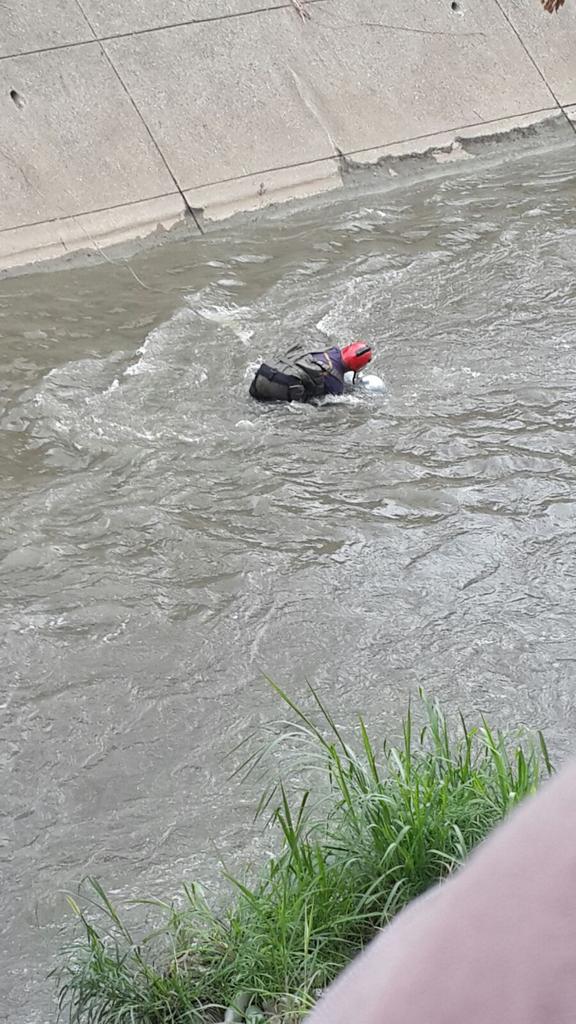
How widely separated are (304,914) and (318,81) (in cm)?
806

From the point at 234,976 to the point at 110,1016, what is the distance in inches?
11.5

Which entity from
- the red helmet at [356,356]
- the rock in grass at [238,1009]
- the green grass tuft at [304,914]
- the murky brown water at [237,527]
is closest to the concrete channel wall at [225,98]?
the murky brown water at [237,527]

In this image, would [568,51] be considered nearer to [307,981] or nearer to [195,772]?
[195,772]

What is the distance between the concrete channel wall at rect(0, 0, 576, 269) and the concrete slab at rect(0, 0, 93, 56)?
13 millimetres

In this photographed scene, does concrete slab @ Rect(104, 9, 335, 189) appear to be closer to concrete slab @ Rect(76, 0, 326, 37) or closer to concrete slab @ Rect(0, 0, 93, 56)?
concrete slab @ Rect(76, 0, 326, 37)

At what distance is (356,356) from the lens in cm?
621

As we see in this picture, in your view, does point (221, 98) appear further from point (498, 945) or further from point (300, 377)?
point (498, 945)

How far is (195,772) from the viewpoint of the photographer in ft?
13.1

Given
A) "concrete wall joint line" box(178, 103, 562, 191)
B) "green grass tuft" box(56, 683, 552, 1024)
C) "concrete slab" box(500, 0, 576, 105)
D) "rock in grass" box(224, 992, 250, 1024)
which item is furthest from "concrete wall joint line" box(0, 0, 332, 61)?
"rock in grass" box(224, 992, 250, 1024)

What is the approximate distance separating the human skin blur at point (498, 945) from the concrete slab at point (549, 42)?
1076 centimetres

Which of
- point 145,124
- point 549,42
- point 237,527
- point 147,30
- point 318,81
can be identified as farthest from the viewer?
point 549,42

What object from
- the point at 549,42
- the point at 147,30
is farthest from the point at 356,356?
the point at 549,42

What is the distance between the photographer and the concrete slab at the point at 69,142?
8.40 meters

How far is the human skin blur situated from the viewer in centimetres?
56
